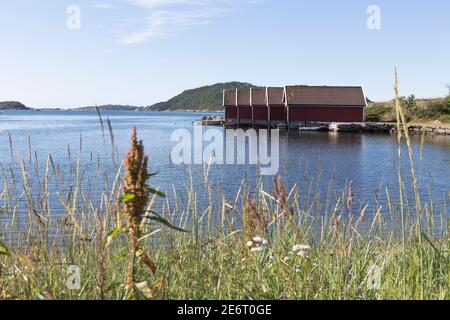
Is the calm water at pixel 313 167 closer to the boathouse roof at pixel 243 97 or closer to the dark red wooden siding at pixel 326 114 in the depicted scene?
the dark red wooden siding at pixel 326 114

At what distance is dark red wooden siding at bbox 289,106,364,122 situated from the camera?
64881 mm

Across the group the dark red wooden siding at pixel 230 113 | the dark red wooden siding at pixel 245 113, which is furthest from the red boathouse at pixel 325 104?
the dark red wooden siding at pixel 230 113

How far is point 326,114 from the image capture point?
216 ft

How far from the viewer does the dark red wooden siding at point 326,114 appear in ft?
213

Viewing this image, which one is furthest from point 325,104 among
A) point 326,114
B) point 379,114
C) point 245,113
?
point 379,114

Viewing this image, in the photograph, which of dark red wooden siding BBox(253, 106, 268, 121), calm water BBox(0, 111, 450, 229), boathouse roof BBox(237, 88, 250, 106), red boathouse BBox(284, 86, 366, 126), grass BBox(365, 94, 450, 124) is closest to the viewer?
calm water BBox(0, 111, 450, 229)

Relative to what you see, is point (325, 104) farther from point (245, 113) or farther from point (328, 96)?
point (245, 113)

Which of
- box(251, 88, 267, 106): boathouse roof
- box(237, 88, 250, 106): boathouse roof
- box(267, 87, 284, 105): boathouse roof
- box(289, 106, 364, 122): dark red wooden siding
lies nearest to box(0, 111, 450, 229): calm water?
box(289, 106, 364, 122): dark red wooden siding

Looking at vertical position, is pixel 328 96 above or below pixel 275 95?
below

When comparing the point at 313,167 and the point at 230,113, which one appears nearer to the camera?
the point at 313,167

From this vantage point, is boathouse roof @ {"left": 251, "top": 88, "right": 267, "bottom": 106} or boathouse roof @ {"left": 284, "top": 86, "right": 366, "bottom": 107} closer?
boathouse roof @ {"left": 284, "top": 86, "right": 366, "bottom": 107}

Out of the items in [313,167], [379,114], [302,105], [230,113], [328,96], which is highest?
[328,96]

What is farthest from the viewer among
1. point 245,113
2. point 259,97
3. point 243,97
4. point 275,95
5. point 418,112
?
point 245,113

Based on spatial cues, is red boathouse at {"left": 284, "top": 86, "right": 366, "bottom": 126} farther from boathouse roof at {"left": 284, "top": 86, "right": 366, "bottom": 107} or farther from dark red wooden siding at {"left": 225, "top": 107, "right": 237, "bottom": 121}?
dark red wooden siding at {"left": 225, "top": 107, "right": 237, "bottom": 121}
